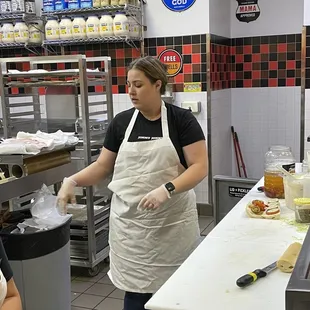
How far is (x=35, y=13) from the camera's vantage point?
17.3 feet

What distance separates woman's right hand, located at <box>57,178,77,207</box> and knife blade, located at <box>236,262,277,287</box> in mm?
1089

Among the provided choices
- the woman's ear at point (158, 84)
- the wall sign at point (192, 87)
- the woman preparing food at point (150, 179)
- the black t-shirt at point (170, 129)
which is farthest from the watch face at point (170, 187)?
the wall sign at point (192, 87)

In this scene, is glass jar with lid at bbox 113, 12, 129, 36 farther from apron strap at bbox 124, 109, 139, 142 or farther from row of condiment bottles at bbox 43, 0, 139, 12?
apron strap at bbox 124, 109, 139, 142

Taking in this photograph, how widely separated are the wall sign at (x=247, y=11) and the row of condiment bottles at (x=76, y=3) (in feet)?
4.28

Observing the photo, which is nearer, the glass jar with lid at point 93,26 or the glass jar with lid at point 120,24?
the glass jar with lid at point 120,24

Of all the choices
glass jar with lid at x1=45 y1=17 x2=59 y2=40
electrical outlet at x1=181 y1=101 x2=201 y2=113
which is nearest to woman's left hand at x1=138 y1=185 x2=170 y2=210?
electrical outlet at x1=181 y1=101 x2=201 y2=113

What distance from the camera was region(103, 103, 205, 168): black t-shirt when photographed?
234 centimetres

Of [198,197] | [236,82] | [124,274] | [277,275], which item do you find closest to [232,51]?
[236,82]

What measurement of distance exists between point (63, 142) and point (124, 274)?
1093 mm

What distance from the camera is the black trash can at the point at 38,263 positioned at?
2.60 meters

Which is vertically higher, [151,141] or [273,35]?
[273,35]

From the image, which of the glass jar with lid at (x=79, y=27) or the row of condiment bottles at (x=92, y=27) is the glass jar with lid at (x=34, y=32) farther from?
the glass jar with lid at (x=79, y=27)

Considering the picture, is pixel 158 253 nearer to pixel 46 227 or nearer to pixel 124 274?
pixel 124 274

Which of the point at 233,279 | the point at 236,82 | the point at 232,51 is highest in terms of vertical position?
the point at 232,51
